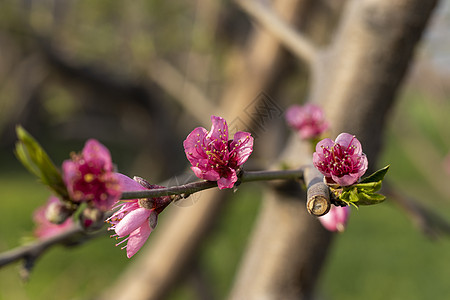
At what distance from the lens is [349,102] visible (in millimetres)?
985

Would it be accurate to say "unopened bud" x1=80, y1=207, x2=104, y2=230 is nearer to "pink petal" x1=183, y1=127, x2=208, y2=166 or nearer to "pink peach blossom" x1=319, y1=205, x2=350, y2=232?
"pink petal" x1=183, y1=127, x2=208, y2=166

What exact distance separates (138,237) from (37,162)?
17cm

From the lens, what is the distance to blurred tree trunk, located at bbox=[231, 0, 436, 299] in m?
0.95

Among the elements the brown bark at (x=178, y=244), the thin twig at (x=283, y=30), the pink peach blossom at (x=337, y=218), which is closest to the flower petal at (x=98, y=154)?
the pink peach blossom at (x=337, y=218)

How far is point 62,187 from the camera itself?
55 centimetres

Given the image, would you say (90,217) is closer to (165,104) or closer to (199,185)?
(199,185)

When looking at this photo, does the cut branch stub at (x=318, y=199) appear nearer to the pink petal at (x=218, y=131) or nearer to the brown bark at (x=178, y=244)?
the pink petal at (x=218, y=131)

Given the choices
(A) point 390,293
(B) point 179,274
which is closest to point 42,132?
(A) point 390,293

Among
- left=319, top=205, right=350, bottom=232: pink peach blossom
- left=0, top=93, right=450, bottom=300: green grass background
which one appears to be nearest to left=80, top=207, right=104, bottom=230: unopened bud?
left=319, top=205, right=350, bottom=232: pink peach blossom

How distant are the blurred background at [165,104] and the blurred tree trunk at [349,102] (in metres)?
0.53

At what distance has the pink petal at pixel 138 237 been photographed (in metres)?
0.59

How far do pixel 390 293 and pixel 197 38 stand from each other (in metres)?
3.76

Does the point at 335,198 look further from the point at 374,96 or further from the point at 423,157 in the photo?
the point at 423,157

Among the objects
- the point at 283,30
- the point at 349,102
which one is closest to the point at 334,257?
the point at 283,30
